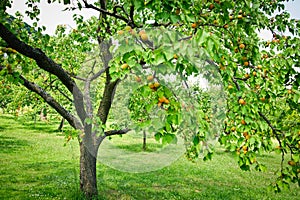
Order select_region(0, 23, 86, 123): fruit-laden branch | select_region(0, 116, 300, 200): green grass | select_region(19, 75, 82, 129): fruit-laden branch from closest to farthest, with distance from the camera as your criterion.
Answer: select_region(0, 23, 86, 123): fruit-laden branch < select_region(19, 75, 82, 129): fruit-laden branch < select_region(0, 116, 300, 200): green grass

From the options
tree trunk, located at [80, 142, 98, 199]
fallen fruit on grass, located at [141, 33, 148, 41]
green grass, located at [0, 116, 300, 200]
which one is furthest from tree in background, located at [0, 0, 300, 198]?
green grass, located at [0, 116, 300, 200]

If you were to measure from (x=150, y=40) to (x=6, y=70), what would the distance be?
3.31 m

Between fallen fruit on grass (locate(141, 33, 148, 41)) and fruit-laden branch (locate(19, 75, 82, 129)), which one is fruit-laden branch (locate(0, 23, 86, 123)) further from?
fallen fruit on grass (locate(141, 33, 148, 41))

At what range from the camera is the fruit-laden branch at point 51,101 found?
598cm

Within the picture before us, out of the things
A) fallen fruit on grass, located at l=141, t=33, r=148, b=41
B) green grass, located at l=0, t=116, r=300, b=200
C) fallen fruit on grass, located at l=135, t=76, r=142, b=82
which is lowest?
green grass, located at l=0, t=116, r=300, b=200

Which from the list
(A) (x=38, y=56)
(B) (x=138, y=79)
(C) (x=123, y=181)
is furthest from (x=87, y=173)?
(B) (x=138, y=79)

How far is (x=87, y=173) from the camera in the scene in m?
7.08

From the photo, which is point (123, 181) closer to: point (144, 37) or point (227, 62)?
point (227, 62)

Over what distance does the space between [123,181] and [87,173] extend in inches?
134

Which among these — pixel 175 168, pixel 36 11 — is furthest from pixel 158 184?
pixel 36 11

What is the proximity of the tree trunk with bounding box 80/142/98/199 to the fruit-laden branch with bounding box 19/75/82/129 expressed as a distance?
756mm

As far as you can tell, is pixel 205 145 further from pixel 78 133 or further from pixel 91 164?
pixel 91 164

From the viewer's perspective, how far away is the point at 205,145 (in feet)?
8.94

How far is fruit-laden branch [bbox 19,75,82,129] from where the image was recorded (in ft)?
19.6
